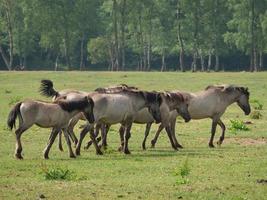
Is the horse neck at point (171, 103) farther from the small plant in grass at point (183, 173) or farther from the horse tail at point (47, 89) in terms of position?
the small plant in grass at point (183, 173)

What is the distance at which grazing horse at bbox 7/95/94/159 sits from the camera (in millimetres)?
19875

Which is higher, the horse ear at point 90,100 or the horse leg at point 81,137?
the horse ear at point 90,100

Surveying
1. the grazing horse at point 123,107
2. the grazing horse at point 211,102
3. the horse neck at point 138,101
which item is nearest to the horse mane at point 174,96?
the grazing horse at point 211,102

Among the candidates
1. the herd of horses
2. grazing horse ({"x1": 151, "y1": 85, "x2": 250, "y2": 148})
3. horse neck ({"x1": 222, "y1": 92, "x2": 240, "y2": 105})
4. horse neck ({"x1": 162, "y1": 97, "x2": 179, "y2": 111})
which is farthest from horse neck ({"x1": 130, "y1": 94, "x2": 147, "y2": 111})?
horse neck ({"x1": 222, "y1": 92, "x2": 240, "y2": 105})

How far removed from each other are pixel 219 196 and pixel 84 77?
4379cm

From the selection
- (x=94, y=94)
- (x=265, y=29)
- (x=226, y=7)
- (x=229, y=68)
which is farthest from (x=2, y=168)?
(x=229, y=68)

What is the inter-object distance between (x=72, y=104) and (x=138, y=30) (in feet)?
242

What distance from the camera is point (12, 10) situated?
8962 centimetres

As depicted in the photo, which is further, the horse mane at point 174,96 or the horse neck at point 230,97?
the horse neck at point 230,97

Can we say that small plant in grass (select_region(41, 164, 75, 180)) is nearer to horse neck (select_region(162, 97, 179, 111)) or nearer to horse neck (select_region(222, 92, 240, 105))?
horse neck (select_region(162, 97, 179, 111))

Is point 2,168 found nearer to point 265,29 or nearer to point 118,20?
point 265,29

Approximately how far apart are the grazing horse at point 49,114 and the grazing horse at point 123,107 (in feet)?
1.47

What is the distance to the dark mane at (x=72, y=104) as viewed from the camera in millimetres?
20781

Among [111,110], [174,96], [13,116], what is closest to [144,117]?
[174,96]
